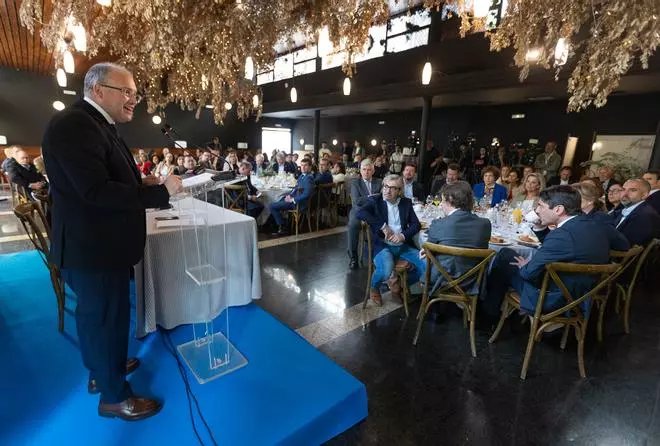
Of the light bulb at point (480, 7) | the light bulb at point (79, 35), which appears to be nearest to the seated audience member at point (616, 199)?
the light bulb at point (480, 7)

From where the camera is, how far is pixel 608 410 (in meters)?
1.85

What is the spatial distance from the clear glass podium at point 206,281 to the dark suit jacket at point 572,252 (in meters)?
1.91

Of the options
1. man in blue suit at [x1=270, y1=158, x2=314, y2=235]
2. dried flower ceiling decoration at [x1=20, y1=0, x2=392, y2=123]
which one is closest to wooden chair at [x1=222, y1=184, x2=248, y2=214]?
man in blue suit at [x1=270, y1=158, x2=314, y2=235]

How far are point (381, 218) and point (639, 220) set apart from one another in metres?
2.24

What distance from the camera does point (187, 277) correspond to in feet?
6.98

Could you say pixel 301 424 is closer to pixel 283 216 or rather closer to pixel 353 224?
pixel 353 224

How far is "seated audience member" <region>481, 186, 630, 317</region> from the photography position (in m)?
1.91

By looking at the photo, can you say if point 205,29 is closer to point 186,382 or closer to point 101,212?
point 101,212

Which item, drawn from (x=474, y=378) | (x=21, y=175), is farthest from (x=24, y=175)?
(x=474, y=378)

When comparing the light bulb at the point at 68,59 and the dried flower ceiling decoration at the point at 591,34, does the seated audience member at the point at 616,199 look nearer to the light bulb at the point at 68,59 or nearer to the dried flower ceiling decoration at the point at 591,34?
the dried flower ceiling decoration at the point at 591,34

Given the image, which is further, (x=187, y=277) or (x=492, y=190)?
(x=492, y=190)

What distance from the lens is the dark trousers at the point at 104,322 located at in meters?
1.30

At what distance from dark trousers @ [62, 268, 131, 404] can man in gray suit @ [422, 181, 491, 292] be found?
6.37 feet

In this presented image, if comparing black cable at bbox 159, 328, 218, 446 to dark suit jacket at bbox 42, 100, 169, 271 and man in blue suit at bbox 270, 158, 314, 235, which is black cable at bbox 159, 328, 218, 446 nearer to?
dark suit jacket at bbox 42, 100, 169, 271
